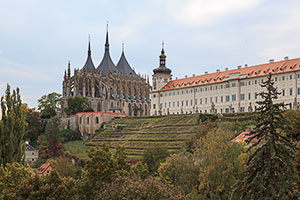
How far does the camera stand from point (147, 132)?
79.4 meters

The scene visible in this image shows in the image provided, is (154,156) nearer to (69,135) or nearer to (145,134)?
(145,134)

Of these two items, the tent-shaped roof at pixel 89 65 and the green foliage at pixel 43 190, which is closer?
the green foliage at pixel 43 190

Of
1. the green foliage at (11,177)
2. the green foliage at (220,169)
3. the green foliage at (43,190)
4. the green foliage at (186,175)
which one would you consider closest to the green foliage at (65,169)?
the green foliage at (186,175)

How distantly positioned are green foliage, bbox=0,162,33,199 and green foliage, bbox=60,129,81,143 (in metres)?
63.6

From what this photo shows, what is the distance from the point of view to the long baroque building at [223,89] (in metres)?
70.5

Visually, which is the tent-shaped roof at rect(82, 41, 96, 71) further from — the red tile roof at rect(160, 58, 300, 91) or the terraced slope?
the red tile roof at rect(160, 58, 300, 91)

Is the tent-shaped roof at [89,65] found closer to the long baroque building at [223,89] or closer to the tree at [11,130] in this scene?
the long baroque building at [223,89]

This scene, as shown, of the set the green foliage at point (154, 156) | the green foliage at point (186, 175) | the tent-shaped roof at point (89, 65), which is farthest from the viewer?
the tent-shaped roof at point (89, 65)

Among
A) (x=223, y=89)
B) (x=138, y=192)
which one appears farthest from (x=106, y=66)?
(x=138, y=192)

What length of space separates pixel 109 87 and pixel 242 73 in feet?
170

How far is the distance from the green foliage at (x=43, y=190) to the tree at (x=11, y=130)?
2.98 metres

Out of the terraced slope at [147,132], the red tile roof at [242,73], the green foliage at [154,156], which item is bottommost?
the green foliage at [154,156]

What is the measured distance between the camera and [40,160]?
81938 mm

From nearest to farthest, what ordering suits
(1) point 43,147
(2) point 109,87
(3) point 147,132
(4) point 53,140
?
(3) point 147,132 < (1) point 43,147 < (4) point 53,140 < (2) point 109,87
